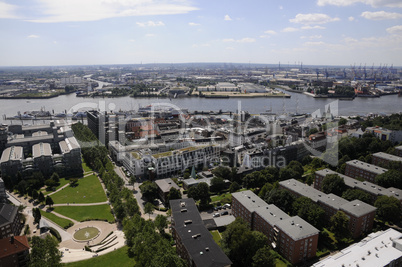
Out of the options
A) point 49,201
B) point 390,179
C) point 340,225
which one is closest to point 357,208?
point 340,225

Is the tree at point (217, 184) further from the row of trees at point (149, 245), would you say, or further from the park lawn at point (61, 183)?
the park lawn at point (61, 183)

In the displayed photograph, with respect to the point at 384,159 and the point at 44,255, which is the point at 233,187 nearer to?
the point at 44,255

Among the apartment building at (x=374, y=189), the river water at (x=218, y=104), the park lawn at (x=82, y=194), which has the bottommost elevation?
the park lawn at (x=82, y=194)

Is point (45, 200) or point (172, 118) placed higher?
point (172, 118)

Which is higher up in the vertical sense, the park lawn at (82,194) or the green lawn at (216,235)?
the park lawn at (82,194)

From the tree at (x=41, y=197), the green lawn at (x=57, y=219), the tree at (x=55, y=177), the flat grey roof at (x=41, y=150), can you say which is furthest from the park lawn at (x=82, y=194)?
the flat grey roof at (x=41, y=150)

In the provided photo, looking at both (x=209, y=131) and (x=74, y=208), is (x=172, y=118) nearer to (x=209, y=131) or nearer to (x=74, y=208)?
(x=209, y=131)

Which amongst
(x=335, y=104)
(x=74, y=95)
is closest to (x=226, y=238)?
(x=335, y=104)

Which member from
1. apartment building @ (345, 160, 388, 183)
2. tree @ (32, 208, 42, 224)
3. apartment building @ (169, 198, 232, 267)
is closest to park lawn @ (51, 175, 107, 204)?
tree @ (32, 208, 42, 224)
